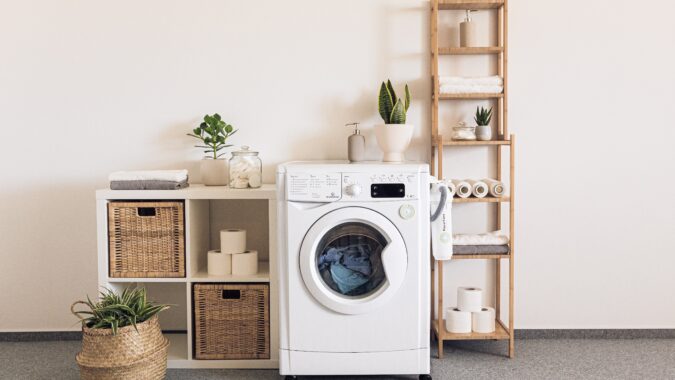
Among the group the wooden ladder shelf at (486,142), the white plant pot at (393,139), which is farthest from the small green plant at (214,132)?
the wooden ladder shelf at (486,142)

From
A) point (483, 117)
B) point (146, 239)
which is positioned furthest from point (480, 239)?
point (146, 239)

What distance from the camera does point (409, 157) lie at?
3270 millimetres

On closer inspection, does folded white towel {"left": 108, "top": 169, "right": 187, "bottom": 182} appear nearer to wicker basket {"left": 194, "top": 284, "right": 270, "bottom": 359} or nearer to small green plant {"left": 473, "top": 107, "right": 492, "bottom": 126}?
wicker basket {"left": 194, "top": 284, "right": 270, "bottom": 359}

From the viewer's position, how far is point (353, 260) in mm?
2662

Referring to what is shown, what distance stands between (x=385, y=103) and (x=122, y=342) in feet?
4.86

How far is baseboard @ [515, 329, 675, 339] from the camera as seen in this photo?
3.30m

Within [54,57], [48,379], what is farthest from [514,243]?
[54,57]

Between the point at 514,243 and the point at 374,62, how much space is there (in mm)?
1078

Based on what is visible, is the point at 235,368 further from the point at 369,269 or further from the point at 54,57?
the point at 54,57

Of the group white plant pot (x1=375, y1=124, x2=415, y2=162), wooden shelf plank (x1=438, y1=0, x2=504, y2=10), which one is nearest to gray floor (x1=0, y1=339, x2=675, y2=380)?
white plant pot (x1=375, y1=124, x2=415, y2=162)

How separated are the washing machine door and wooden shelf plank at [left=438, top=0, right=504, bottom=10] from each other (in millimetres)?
1080

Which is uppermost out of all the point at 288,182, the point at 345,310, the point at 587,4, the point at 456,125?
the point at 587,4

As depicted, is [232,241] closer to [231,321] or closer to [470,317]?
[231,321]

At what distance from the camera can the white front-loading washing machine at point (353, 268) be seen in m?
2.64
